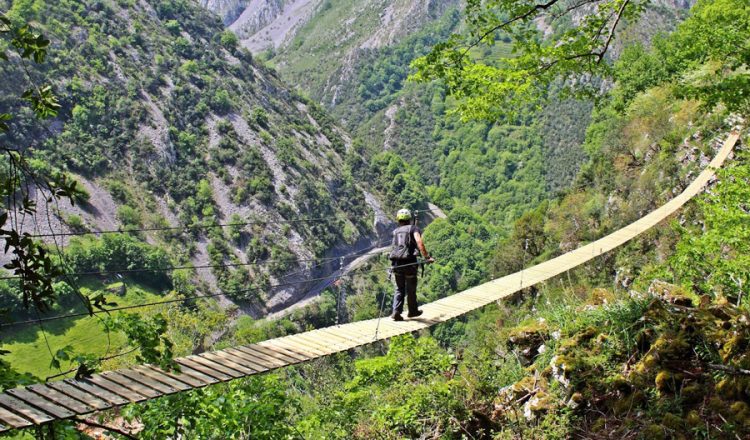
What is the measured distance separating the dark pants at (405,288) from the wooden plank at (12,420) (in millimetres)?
4492

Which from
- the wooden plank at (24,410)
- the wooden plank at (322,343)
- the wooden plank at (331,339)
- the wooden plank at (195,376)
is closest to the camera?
the wooden plank at (24,410)

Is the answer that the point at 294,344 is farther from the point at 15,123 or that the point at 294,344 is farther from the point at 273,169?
the point at 273,169

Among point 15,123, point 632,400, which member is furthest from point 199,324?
point 15,123

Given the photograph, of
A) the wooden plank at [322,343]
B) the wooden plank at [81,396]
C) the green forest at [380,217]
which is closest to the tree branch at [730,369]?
the green forest at [380,217]

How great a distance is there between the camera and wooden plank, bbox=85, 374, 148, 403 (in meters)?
4.22

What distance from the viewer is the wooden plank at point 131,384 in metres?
4.34

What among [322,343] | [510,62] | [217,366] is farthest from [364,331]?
[510,62]

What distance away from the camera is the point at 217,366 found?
16.6 ft

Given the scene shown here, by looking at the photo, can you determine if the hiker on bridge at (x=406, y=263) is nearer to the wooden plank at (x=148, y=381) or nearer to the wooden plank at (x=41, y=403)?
the wooden plank at (x=148, y=381)

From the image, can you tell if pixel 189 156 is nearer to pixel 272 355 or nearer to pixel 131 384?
pixel 272 355

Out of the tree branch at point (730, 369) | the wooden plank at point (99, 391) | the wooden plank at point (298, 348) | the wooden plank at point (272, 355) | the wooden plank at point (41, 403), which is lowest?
the tree branch at point (730, 369)

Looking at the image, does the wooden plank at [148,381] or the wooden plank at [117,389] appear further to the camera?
the wooden plank at [148,381]

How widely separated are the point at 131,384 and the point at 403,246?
377cm

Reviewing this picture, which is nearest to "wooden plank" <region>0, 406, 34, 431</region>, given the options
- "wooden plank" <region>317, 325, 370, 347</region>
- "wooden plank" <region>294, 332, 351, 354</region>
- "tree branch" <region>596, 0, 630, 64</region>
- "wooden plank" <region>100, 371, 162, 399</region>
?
"wooden plank" <region>100, 371, 162, 399</region>
